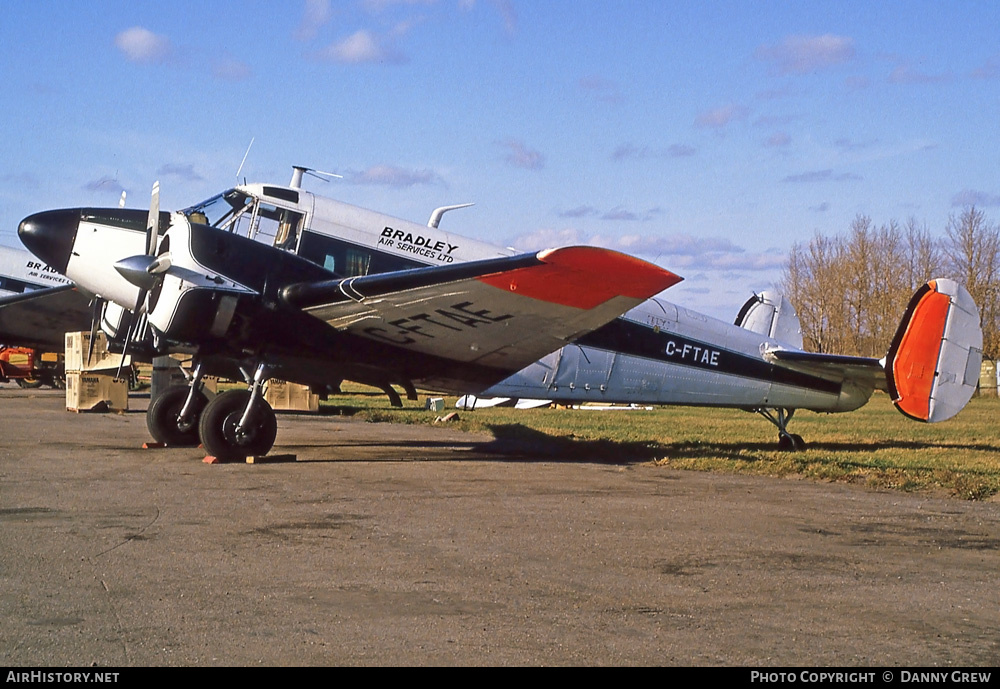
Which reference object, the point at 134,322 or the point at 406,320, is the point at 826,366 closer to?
the point at 406,320

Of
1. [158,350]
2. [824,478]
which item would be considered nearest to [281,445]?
[158,350]

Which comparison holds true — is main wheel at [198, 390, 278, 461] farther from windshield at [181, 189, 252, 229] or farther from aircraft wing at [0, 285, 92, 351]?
aircraft wing at [0, 285, 92, 351]

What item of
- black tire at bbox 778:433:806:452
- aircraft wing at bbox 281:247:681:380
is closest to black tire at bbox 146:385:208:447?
aircraft wing at bbox 281:247:681:380

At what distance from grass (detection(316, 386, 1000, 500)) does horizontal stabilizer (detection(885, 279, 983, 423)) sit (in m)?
0.77

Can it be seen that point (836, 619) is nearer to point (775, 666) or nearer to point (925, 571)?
point (775, 666)

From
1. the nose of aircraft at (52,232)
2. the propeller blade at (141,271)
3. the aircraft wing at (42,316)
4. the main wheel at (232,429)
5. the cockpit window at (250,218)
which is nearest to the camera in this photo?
the propeller blade at (141,271)

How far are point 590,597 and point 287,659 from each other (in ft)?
5.63

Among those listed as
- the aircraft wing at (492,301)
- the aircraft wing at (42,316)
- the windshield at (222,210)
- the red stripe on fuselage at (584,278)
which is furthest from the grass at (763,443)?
the aircraft wing at (42,316)

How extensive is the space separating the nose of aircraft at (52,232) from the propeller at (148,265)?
37.2 inches

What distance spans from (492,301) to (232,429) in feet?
10.8

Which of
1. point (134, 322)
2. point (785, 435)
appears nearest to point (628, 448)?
point (785, 435)

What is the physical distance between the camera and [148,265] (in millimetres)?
10133

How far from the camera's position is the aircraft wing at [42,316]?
21172 mm

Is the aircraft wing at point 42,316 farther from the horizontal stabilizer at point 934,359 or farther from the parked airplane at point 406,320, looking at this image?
the horizontal stabilizer at point 934,359
